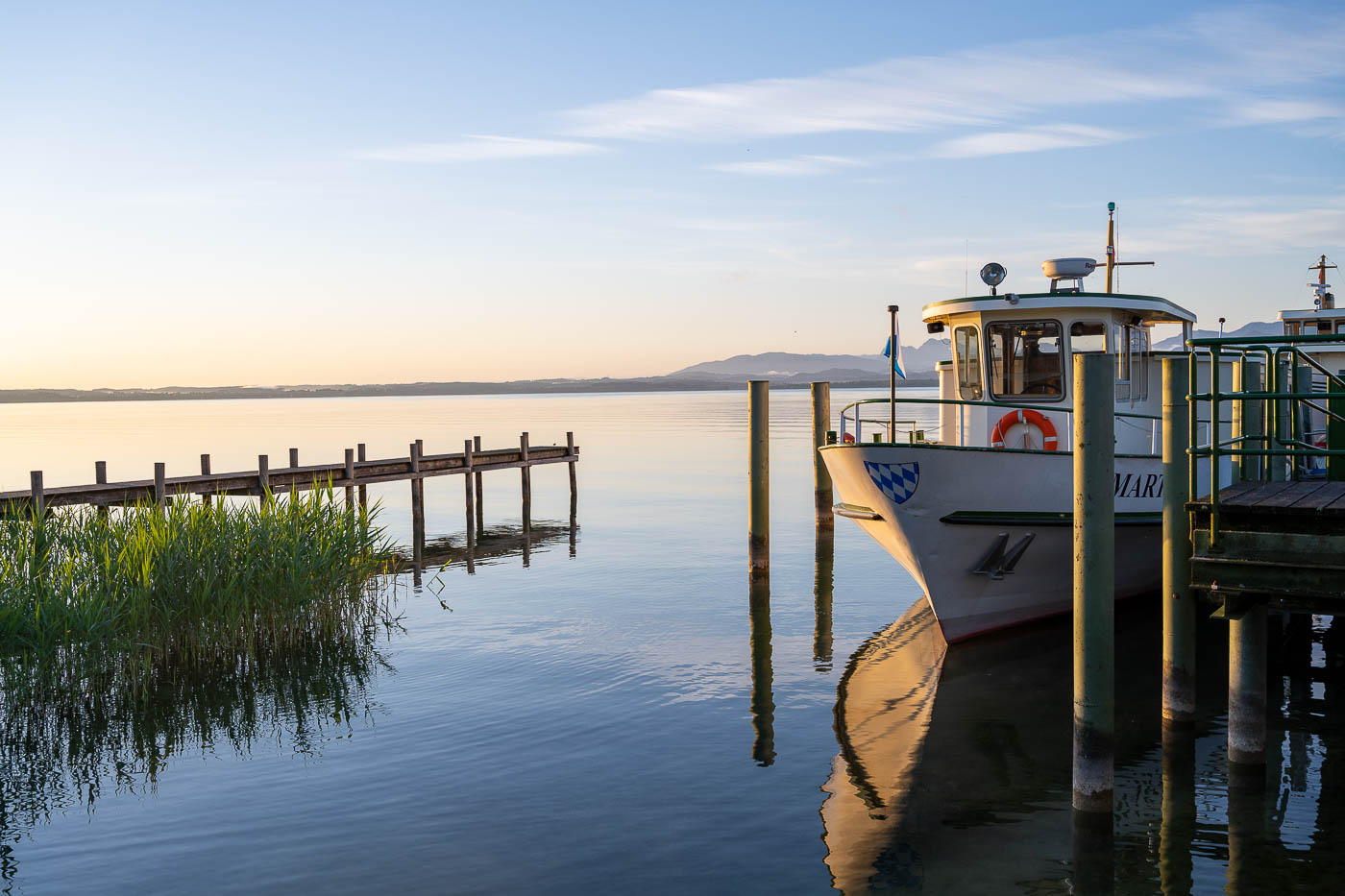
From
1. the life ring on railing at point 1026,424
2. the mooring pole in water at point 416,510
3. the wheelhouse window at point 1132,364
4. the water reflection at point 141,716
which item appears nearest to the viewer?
the water reflection at point 141,716

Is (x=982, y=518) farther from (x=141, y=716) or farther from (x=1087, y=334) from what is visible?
(x=141, y=716)

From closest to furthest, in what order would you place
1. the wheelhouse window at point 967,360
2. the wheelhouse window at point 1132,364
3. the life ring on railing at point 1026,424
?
the life ring on railing at point 1026,424
the wheelhouse window at point 1132,364
the wheelhouse window at point 967,360

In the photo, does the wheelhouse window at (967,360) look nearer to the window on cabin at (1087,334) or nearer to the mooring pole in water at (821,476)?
the window on cabin at (1087,334)

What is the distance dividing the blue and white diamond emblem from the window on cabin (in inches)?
136

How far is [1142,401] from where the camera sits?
1511cm

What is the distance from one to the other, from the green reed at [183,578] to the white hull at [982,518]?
22.0ft

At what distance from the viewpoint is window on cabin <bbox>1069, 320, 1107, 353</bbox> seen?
14398 millimetres

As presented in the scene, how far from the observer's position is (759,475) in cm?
1739

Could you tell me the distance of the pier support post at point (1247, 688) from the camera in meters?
8.28

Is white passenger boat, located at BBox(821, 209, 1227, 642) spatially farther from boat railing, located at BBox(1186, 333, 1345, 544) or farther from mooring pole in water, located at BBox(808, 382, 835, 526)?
mooring pole in water, located at BBox(808, 382, 835, 526)

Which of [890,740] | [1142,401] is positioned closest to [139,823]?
[890,740]

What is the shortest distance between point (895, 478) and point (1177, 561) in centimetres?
464

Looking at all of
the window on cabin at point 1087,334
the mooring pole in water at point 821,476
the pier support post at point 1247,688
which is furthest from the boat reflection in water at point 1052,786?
the mooring pole in water at point 821,476

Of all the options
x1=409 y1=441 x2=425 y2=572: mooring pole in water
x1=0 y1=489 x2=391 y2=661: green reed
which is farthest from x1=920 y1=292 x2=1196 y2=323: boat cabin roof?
x1=409 y1=441 x2=425 y2=572: mooring pole in water
